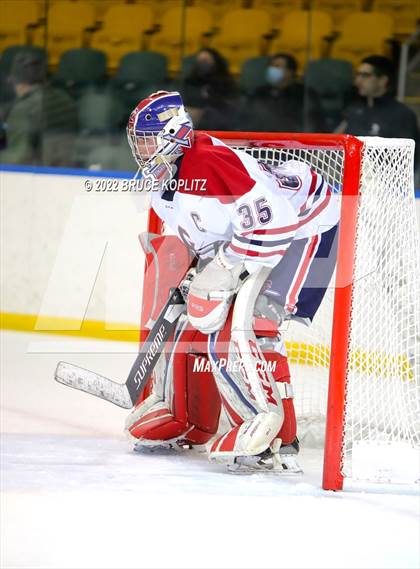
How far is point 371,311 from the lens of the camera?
3.13 m

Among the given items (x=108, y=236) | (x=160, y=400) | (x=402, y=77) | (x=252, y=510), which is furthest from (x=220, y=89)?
(x=252, y=510)

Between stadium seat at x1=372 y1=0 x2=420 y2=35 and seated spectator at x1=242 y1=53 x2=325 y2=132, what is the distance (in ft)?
1.64

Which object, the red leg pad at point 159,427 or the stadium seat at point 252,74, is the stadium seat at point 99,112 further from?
the red leg pad at point 159,427

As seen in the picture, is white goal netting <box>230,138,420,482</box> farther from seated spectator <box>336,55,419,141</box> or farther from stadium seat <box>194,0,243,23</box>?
stadium seat <box>194,0,243,23</box>

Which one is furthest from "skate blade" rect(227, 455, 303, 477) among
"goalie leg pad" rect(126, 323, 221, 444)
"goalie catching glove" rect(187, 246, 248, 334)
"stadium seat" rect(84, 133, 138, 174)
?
"stadium seat" rect(84, 133, 138, 174)

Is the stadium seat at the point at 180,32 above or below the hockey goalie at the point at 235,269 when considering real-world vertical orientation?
above

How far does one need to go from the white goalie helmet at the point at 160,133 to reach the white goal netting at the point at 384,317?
0.34 meters

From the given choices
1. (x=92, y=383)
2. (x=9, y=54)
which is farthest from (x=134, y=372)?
(x=9, y=54)

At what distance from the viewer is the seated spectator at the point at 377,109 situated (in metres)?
5.16

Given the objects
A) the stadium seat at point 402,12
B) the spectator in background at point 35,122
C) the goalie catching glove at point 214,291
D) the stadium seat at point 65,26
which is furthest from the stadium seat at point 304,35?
the goalie catching glove at point 214,291

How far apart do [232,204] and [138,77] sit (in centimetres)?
310

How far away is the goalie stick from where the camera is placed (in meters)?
2.93

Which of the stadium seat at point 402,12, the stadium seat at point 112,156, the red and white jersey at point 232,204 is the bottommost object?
the red and white jersey at point 232,204

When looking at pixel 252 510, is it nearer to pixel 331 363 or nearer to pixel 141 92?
pixel 331 363
